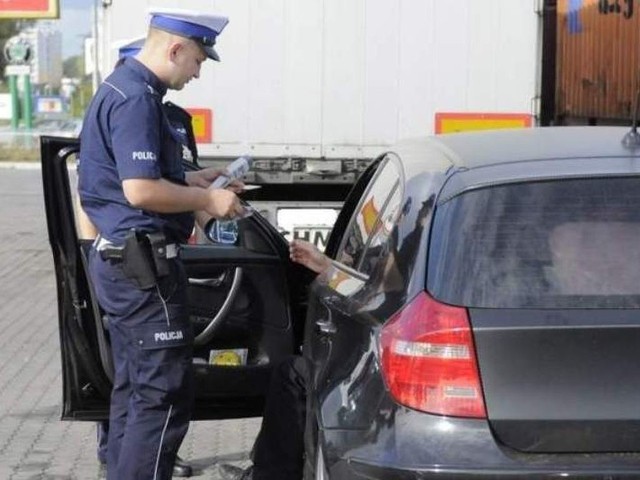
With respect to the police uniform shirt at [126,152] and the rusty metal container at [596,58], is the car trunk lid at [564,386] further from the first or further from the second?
the rusty metal container at [596,58]

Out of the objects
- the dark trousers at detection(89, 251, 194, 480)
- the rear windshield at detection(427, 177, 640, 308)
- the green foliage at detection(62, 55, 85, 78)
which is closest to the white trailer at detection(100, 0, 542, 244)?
the dark trousers at detection(89, 251, 194, 480)

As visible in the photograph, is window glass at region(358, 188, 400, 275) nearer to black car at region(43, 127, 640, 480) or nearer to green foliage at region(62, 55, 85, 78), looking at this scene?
black car at region(43, 127, 640, 480)

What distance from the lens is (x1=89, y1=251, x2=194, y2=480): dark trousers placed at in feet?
14.4

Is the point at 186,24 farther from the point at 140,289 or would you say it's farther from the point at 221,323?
the point at 221,323

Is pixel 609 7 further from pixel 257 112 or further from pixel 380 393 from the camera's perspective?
pixel 380 393

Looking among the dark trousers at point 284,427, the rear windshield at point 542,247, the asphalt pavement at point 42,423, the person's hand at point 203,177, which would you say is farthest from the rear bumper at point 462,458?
the asphalt pavement at point 42,423

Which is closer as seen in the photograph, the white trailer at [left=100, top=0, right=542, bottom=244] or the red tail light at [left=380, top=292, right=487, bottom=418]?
the red tail light at [left=380, top=292, right=487, bottom=418]

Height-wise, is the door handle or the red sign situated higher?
the red sign

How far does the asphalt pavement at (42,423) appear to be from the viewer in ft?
19.3

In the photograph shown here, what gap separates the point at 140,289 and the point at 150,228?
213 millimetres

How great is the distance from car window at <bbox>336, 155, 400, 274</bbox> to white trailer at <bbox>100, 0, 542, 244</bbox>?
366cm

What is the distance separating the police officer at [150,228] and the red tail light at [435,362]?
1.13 meters

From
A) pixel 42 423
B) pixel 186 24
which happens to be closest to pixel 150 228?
pixel 186 24

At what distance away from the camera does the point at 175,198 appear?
4.26 meters
